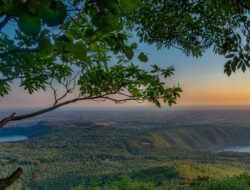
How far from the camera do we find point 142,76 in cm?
748

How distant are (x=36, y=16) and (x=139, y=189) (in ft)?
181

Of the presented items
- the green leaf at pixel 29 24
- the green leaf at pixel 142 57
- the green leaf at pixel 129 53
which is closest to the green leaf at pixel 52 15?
the green leaf at pixel 29 24

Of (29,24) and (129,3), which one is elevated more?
(129,3)

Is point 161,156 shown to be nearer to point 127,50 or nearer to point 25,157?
point 25,157

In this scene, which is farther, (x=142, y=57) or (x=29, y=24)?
(x=142, y=57)

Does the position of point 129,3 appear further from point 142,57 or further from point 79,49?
point 142,57

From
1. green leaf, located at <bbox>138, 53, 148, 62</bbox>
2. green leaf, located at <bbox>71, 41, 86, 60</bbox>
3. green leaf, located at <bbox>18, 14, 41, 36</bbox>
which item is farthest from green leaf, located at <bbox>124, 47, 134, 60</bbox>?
green leaf, located at <bbox>18, 14, 41, 36</bbox>

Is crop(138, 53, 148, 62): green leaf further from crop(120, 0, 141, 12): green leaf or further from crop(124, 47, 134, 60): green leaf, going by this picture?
crop(120, 0, 141, 12): green leaf

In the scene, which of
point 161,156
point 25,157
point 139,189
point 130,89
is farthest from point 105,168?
point 130,89

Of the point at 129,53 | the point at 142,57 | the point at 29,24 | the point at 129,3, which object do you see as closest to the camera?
the point at 29,24

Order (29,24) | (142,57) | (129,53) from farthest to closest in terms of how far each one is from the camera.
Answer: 1. (142,57)
2. (129,53)
3. (29,24)

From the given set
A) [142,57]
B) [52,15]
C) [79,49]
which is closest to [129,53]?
[142,57]

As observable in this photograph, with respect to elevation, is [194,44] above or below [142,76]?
above

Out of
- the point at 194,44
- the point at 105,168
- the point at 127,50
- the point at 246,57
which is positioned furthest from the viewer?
the point at 105,168
